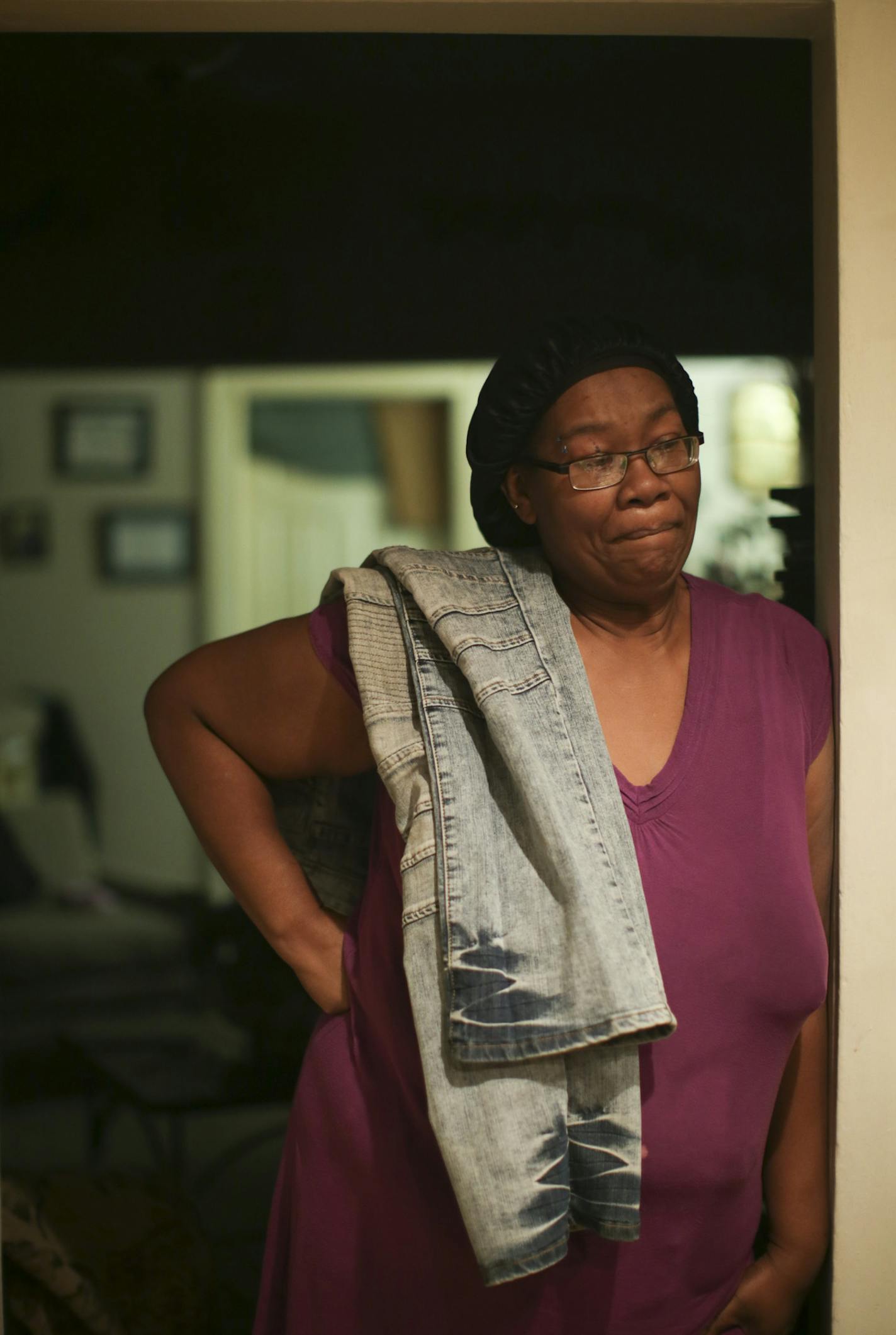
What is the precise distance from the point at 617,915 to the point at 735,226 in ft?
8.82

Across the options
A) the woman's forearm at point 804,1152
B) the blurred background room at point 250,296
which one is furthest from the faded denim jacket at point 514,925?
the blurred background room at point 250,296

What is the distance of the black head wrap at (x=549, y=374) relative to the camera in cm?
121

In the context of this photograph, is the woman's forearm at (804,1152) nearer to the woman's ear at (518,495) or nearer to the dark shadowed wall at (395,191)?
the woman's ear at (518,495)

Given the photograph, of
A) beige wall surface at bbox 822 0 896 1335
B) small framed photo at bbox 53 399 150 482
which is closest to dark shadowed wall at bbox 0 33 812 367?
small framed photo at bbox 53 399 150 482

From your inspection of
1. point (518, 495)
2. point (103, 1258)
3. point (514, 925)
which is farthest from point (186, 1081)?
point (518, 495)

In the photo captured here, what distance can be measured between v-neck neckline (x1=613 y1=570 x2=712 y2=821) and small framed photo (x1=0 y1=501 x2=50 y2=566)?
4433 mm

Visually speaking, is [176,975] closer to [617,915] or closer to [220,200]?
[220,200]

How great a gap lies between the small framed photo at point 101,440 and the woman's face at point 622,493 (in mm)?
4247

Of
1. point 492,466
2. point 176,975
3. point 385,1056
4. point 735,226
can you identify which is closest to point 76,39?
point 735,226

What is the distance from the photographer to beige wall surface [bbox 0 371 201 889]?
5031 mm

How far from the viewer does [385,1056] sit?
1.26 metres

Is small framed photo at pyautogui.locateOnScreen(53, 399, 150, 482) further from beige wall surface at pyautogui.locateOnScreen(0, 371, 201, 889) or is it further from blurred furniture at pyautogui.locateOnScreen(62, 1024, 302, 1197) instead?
blurred furniture at pyautogui.locateOnScreen(62, 1024, 302, 1197)

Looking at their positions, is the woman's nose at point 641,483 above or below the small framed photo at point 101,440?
below

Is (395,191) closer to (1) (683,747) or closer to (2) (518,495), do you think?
(2) (518,495)
